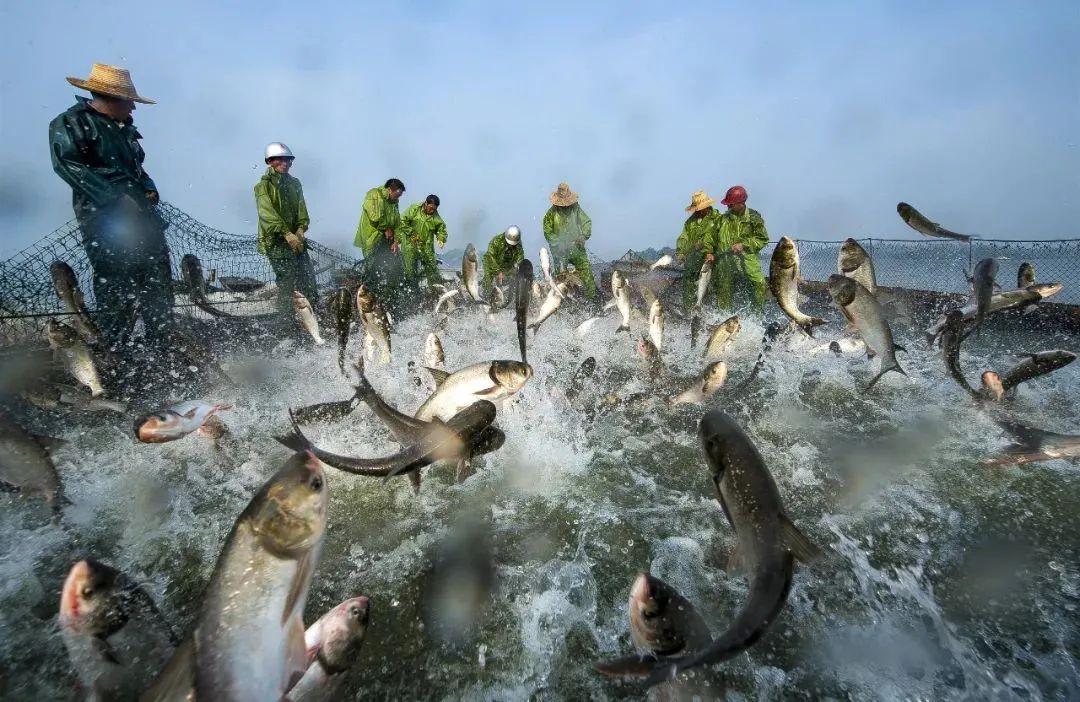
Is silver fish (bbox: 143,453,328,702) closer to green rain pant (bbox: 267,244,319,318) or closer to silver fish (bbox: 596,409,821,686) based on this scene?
silver fish (bbox: 596,409,821,686)

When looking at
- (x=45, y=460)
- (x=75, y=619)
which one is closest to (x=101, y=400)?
(x=45, y=460)

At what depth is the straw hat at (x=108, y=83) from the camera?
623 centimetres

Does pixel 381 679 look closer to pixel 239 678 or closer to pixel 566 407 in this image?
pixel 239 678

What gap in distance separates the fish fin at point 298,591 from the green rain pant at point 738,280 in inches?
398

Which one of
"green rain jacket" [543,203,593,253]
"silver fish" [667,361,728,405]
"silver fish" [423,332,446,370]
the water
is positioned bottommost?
the water

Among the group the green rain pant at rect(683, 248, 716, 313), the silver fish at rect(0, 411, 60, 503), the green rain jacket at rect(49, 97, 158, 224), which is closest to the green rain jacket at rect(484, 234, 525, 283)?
the green rain pant at rect(683, 248, 716, 313)

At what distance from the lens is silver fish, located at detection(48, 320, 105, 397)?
5.21 metres

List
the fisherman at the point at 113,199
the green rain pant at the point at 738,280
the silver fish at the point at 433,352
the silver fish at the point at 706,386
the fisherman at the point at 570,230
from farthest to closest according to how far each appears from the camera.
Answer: the fisherman at the point at 570,230
the green rain pant at the point at 738,280
the silver fish at the point at 433,352
the fisherman at the point at 113,199
the silver fish at the point at 706,386

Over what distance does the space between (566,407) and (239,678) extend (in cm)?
447

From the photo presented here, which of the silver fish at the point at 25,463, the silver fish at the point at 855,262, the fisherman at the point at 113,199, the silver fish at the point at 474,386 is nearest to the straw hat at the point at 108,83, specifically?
the fisherman at the point at 113,199

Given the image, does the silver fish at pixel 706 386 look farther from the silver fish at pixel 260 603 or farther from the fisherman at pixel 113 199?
the fisherman at pixel 113 199

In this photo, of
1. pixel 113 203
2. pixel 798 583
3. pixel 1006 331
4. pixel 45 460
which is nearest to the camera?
pixel 798 583

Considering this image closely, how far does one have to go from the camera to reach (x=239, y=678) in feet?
5.82

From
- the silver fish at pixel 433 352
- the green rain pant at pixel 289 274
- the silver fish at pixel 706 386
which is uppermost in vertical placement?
the green rain pant at pixel 289 274
